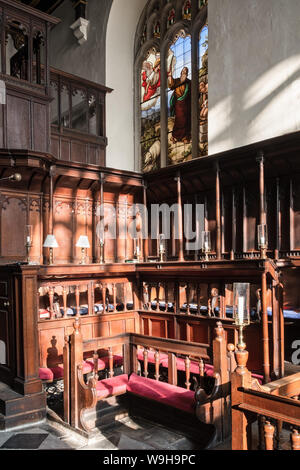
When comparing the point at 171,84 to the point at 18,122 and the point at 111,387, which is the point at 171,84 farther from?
the point at 111,387

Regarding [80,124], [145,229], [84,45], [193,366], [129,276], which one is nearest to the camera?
[193,366]

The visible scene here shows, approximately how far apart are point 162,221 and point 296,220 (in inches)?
104

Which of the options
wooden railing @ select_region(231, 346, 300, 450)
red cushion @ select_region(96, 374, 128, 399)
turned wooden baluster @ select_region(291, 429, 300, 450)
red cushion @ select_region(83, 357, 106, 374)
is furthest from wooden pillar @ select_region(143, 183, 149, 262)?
turned wooden baluster @ select_region(291, 429, 300, 450)

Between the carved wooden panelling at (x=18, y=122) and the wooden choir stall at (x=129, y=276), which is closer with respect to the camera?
the wooden choir stall at (x=129, y=276)

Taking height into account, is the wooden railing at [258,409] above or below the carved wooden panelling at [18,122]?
below

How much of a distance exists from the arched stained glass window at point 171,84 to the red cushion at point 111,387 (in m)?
5.38

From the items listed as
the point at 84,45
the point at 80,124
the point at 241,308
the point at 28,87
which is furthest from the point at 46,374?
the point at 84,45

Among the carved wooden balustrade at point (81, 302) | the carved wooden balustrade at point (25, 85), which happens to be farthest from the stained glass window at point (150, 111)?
the carved wooden balustrade at point (81, 302)

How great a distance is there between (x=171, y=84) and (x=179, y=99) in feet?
1.61

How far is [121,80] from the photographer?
988 cm

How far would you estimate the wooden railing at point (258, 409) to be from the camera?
1.93 metres

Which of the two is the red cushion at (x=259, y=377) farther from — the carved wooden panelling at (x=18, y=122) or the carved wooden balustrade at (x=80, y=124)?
the carved wooden balustrade at (x=80, y=124)

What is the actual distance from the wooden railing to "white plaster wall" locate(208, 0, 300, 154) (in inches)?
184
